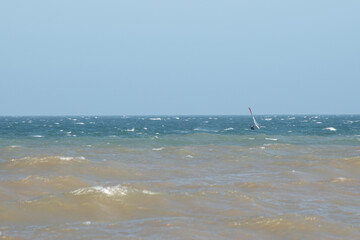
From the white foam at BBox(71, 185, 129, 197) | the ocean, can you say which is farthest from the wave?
the white foam at BBox(71, 185, 129, 197)

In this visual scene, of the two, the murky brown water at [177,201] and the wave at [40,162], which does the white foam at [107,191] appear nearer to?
the murky brown water at [177,201]

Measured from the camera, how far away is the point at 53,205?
11508 millimetres

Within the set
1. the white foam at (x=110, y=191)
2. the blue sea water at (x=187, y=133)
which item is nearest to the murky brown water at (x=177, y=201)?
the white foam at (x=110, y=191)

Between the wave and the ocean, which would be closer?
the ocean

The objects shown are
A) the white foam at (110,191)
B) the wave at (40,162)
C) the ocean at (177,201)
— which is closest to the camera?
the ocean at (177,201)

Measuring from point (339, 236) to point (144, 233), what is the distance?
3905 mm

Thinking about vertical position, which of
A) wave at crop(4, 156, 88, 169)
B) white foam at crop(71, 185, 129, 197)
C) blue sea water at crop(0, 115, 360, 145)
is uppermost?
white foam at crop(71, 185, 129, 197)

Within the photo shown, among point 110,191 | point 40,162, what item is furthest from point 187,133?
point 110,191

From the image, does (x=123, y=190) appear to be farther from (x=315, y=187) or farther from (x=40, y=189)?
(x=315, y=187)

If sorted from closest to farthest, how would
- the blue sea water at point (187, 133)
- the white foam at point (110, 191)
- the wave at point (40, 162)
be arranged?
→ the white foam at point (110, 191)
the wave at point (40, 162)
the blue sea water at point (187, 133)

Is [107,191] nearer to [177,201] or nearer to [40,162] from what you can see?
[177,201]

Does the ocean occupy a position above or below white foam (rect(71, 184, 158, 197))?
below

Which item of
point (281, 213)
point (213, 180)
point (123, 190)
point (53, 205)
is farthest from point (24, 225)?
point (213, 180)

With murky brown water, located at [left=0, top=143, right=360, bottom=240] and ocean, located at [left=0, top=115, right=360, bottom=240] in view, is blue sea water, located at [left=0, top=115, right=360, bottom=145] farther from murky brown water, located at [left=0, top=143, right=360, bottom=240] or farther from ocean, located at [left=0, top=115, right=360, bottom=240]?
murky brown water, located at [left=0, top=143, right=360, bottom=240]
